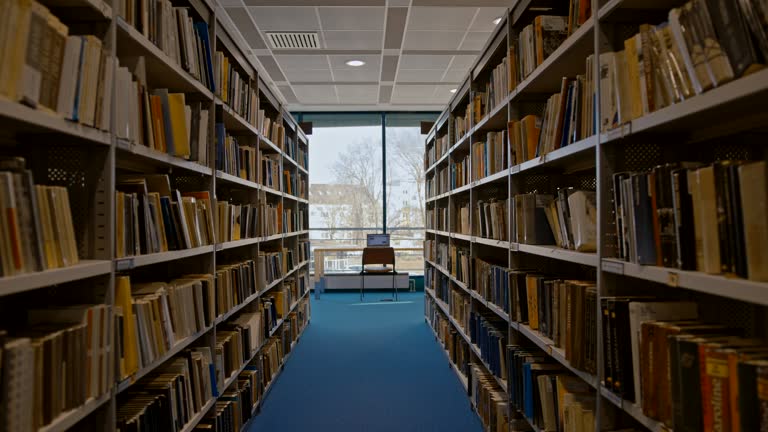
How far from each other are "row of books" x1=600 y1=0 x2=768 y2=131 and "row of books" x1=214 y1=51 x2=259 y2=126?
1.81 m

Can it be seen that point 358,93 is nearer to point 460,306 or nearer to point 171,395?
point 460,306

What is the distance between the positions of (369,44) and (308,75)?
126cm

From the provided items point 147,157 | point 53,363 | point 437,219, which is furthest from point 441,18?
point 53,363

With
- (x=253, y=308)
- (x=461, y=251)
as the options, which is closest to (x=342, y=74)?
(x=461, y=251)

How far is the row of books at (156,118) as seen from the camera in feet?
4.63

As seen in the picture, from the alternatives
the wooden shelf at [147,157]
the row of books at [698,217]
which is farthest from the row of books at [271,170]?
the row of books at [698,217]

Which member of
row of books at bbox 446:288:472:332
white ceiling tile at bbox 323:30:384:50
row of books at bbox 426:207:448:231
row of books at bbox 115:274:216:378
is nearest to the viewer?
row of books at bbox 115:274:216:378

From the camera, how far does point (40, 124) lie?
1037mm

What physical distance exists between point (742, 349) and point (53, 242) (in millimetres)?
1568

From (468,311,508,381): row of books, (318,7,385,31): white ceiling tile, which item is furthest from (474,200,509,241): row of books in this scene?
(318,7,385,31): white ceiling tile

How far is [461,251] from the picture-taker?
3.66 m

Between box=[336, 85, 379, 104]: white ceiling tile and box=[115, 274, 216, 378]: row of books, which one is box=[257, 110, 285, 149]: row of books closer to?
box=[115, 274, 216, 378]: row of books

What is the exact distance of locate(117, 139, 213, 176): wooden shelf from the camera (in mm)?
1426

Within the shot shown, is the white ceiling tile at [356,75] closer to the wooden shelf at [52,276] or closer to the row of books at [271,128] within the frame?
the row of books at [271,128]
